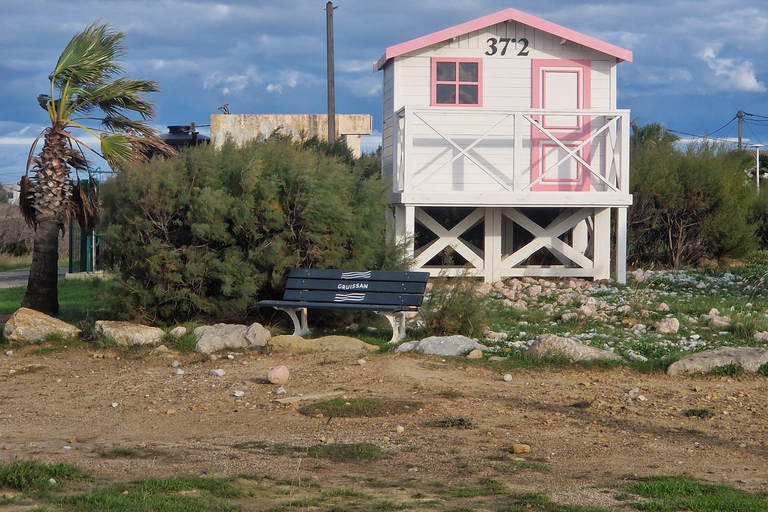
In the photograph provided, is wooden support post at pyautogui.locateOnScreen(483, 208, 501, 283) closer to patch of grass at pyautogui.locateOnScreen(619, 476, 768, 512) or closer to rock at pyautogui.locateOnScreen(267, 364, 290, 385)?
rock at pyautogui.locateOnScreen(267, 364, 290, 385)

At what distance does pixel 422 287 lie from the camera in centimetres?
988

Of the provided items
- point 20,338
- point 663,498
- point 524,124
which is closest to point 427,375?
point 663,498

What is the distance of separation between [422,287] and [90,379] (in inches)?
148

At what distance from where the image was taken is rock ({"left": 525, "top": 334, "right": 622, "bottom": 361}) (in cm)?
845

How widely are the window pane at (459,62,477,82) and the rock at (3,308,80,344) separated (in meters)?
8.71

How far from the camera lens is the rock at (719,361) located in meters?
7.93

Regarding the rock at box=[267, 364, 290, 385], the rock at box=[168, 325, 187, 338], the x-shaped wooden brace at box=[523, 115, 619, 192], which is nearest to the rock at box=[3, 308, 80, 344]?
the rock at box=[168, 325, 187, 338]

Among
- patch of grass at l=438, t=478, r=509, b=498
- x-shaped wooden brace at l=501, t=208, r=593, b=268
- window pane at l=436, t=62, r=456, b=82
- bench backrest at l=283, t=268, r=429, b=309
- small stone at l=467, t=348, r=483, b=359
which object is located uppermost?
window pane at l=436, t=62, r=456, b=82

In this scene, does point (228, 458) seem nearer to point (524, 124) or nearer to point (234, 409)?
point (234, 409)

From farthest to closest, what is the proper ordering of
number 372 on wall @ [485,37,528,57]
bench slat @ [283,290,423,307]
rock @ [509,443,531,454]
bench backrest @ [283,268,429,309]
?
number 372 on wall @ [485,37,528,57] < bench backrest @ [283,268,429,309] < bench slat @ [283,290,423,307] < rock @ [509,443,531,454]

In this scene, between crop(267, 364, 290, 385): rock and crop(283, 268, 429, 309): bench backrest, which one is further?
crop(283, 268, 429, 309): bench backrest

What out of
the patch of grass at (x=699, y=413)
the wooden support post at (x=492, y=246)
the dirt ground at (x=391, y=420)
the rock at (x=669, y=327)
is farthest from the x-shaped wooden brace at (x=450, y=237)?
the patch of grass at (x=699, y=413)

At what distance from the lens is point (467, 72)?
15.9m

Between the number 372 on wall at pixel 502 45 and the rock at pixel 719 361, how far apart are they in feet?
29.8
